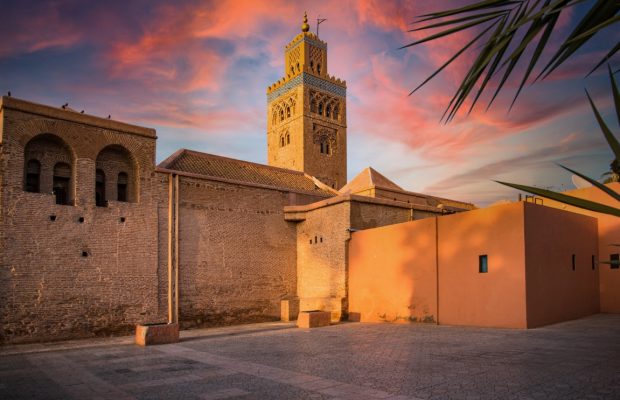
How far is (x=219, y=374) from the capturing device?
746 centimetres

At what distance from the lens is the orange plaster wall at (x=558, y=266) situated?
37.4ft

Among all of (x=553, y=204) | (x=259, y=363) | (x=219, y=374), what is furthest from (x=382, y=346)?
(x=553, y=204)

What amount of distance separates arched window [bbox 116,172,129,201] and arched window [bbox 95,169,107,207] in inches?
18.3

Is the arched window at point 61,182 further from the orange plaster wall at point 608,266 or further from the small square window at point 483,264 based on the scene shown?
the orange plaster wall at point 608,266

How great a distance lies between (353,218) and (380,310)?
3.22m

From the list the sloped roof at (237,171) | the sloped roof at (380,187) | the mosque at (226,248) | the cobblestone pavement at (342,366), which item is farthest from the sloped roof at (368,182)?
the cobblestone pavement at (342,366)

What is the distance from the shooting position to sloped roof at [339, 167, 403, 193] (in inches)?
920

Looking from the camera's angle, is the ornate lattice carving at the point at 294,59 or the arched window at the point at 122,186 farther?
the ornate lattice carving at the point at 294,59

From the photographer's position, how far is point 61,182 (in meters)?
13.9

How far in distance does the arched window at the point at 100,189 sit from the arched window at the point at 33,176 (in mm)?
1618

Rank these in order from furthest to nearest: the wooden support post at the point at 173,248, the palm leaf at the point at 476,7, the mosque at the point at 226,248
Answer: the wooden support post at the point at 173,248 → the mosque at the point at 226,248 → the palm leaf at the point at 476,7

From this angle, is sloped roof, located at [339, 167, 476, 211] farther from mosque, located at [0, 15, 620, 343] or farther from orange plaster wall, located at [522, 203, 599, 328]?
orange plaster wall, located at [522, 203, 599, 328]

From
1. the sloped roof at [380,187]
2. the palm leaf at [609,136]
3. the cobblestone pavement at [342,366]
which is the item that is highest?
the sloped roof at [380,187]

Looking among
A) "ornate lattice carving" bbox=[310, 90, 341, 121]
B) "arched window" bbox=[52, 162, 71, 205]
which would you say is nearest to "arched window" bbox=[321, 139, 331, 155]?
"ornate lattice carving" bbox=[310, 90, 341, 121]
